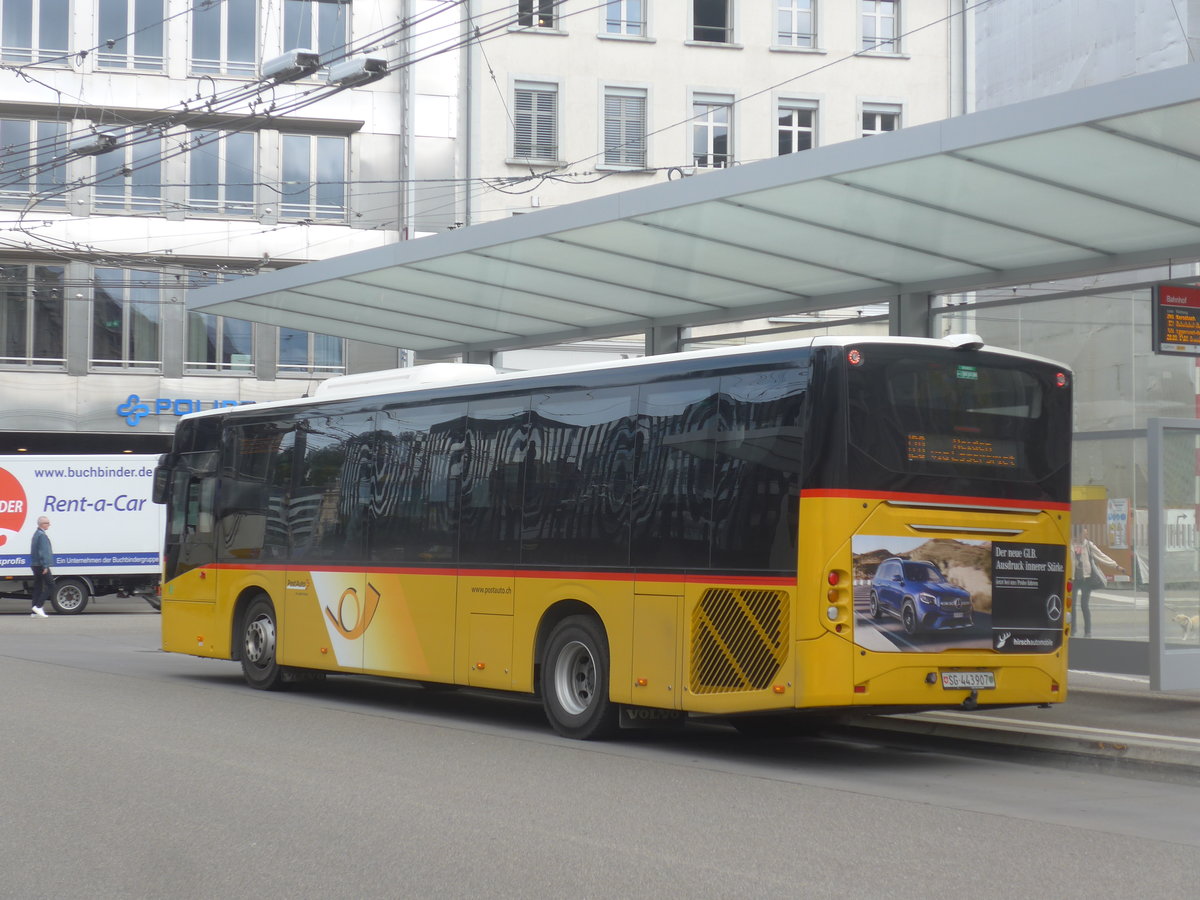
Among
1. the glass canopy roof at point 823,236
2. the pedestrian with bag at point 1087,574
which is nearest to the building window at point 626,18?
the glass canopy roof at point 823,236

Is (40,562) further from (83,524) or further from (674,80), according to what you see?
(674,80)

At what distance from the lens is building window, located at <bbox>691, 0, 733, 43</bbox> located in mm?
40031

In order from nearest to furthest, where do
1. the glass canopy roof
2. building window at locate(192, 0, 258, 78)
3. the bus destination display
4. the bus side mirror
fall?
the bus destination display
the glass canopy roof
the bus side mirror
building window at locate(192, 0, 258, 78)

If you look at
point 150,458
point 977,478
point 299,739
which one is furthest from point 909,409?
point 150,458

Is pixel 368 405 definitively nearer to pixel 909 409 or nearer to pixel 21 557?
pixel 909 409

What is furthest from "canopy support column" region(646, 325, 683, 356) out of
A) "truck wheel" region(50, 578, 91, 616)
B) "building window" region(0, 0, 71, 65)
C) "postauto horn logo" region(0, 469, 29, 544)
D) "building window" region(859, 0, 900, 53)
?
"building window" region(0, 0, 71, 65)

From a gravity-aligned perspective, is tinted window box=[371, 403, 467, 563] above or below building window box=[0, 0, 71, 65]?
below

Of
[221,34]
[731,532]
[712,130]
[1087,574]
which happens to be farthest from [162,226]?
[731,532]

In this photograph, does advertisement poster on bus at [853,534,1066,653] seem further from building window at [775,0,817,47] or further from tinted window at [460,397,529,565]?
building window at [775,0,817,47]

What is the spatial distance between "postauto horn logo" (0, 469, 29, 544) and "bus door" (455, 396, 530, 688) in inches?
868

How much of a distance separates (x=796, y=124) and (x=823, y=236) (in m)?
27.0

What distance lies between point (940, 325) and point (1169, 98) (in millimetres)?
6147

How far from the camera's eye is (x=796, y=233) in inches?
562

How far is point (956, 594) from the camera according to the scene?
35.8 feet
